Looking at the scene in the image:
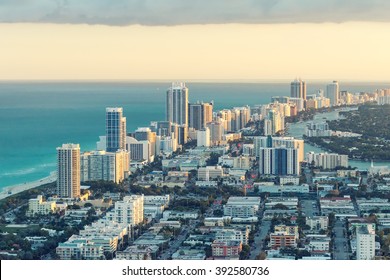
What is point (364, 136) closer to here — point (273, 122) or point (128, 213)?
point (273, 122)

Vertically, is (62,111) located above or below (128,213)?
above

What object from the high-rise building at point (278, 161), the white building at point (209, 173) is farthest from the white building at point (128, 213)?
the high-rise building at point (278, 161)

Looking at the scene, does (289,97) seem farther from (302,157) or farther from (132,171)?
(132,171)

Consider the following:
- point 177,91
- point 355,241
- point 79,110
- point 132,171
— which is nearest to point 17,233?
point 355,241

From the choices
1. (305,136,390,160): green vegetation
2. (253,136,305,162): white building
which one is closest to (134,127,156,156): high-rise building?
(253,136,305,162): white building

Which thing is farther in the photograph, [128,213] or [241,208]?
[241,208]

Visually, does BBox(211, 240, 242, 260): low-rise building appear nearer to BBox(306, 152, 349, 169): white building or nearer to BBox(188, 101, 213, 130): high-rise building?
BBox(306, 152, 349, 169): white building

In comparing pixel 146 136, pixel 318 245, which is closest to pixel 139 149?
pixel 146 136
